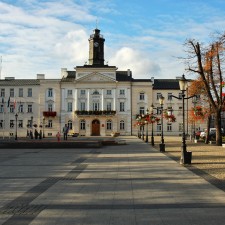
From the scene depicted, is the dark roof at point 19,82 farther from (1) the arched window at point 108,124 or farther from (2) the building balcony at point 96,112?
(1) the arched window at point 108,124

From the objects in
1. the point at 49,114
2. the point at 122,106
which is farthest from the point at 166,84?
the point at 49,114

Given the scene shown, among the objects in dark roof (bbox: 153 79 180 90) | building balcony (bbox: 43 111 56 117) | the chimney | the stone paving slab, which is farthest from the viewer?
the chimney

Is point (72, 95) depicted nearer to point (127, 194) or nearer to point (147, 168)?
point (147, 168)

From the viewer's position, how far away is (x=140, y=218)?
7859 millimetres

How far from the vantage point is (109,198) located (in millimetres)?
10016

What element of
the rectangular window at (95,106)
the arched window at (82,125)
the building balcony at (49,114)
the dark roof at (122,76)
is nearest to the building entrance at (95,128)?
the arched window at (82,125)

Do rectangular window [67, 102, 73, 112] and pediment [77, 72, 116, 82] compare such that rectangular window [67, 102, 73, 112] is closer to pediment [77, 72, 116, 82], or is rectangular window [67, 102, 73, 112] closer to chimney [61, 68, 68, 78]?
pediment [77, 72, 116, 82]

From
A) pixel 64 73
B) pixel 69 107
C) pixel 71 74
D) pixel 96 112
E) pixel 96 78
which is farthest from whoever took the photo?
pixel 64 73

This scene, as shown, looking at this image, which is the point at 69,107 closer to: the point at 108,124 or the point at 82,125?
the point at 82,125

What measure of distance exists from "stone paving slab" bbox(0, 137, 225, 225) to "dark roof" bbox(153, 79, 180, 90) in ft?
218

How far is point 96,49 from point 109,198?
71.2m

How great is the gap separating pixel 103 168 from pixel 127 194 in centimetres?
667

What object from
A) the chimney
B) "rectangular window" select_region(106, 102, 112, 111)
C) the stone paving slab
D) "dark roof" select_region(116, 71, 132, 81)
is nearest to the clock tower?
"dark roof" select_region(116, 71, 132, 81)

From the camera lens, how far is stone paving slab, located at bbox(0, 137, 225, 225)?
7.83 meters
